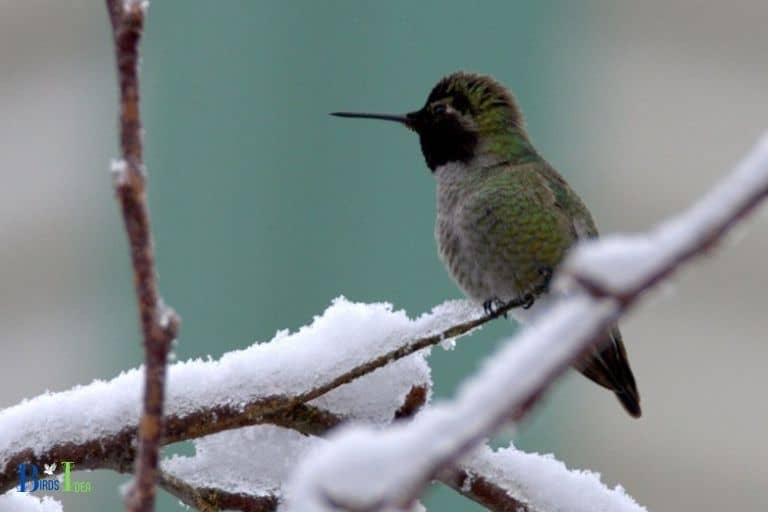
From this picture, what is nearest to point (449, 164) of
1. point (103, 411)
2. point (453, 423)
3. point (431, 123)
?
point (431, 123)

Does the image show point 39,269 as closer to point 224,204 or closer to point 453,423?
point 224,204

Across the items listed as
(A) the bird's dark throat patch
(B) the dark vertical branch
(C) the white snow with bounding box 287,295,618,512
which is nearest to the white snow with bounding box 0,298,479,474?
(B) the dark vertical branch

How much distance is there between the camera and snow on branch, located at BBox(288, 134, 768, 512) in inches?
13.8

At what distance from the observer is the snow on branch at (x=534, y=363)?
0.35 m

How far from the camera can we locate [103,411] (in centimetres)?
90

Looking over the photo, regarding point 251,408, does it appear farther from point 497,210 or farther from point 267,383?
point 497,210

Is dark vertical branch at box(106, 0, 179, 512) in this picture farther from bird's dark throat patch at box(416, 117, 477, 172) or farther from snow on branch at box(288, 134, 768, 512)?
bird's dark throat patch at box(416, 117, 477, 172)

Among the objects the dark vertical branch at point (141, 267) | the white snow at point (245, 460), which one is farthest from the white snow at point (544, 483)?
the dark vertical branch at point (141, 267)

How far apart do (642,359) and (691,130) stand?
0.63m

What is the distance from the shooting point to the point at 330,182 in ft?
10.2

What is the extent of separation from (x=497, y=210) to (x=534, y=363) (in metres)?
1.85

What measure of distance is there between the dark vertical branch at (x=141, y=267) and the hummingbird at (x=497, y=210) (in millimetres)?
1521

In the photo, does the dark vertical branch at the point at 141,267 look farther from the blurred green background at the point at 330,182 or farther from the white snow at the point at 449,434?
the blurred green background at the point at 330,182

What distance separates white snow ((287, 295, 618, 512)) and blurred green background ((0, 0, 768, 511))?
2622 millimetres
